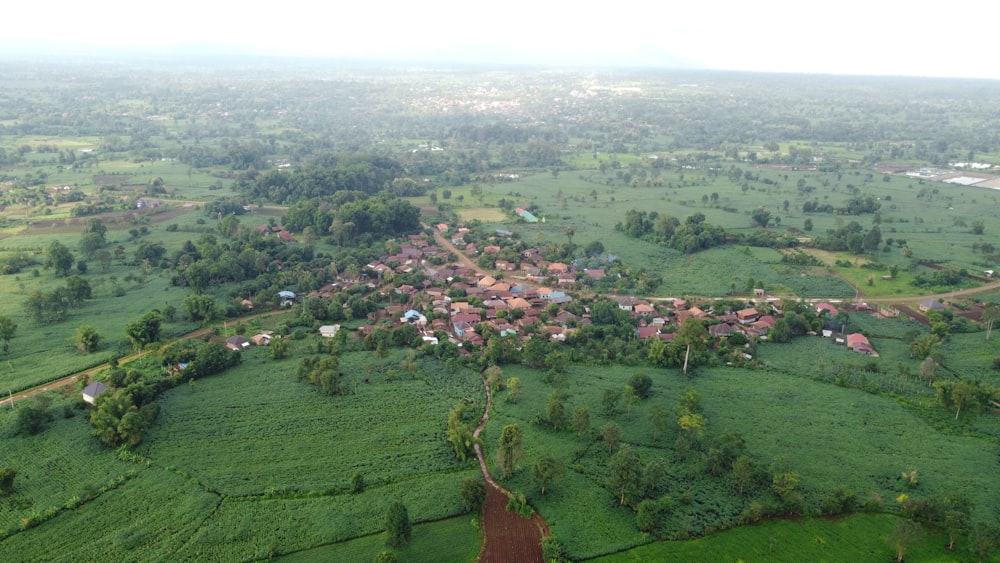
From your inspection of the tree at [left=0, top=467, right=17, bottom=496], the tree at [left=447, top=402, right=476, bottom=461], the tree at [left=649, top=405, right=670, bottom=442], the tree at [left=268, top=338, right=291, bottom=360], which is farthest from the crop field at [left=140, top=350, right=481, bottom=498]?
the tree at [left=649, top=405, right=670, bottom=442]

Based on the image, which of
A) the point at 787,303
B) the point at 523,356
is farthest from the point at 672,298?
the point at 523,356

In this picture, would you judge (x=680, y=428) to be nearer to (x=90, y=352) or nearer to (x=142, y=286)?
(x=90, y=352)

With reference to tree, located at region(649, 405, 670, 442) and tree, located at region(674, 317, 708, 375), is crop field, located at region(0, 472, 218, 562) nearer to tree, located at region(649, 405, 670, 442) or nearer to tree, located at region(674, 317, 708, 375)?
tree, located at region(649, 405, 670, 442)

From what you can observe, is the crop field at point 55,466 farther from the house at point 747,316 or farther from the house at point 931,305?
the house at point 931,305

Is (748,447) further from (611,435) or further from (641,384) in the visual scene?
(611,435)

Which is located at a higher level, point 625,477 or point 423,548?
point 625,477

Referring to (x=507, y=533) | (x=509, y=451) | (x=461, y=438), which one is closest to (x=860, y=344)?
(x=509, y=451)
